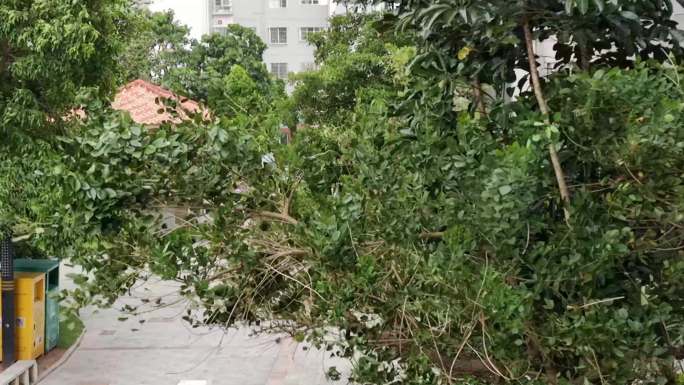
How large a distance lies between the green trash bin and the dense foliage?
26.9 feet

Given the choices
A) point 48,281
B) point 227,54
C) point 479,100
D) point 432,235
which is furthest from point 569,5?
point 227,54

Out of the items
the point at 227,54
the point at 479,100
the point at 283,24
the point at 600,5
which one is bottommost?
the point at 479,100

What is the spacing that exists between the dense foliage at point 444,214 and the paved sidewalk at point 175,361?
6365 millimetres

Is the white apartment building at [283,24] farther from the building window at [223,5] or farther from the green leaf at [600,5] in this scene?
the green leaf at [600,5]

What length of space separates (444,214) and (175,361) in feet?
31.5

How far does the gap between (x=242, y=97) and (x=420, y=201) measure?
132 cm

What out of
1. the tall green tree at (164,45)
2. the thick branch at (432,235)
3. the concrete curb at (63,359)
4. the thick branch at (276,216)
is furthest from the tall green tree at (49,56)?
the tall green tree at (164,45)

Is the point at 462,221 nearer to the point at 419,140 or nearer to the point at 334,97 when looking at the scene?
the point at 419,140

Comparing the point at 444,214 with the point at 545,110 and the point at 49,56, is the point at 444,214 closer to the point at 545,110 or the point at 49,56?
the point at 545,110

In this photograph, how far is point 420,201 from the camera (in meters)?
3.43

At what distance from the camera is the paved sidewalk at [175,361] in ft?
36.4

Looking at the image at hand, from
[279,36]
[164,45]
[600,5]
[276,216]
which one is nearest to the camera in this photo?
[600,5]

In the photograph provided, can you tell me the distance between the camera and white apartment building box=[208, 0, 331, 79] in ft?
160

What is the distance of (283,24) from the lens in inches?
1919
